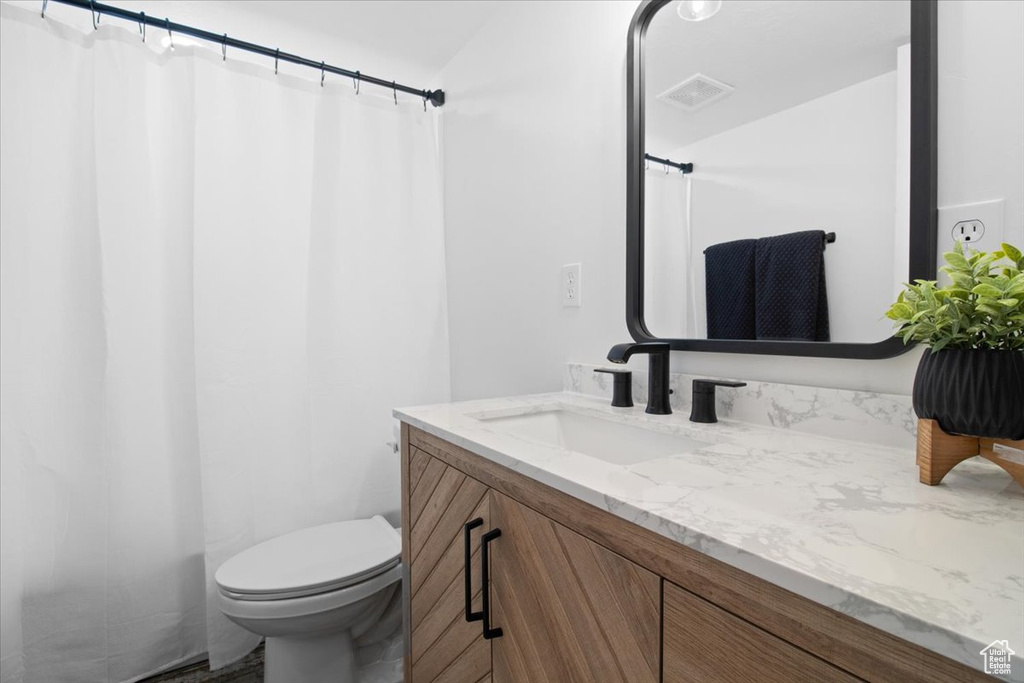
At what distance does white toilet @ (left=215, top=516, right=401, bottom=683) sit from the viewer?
1.31m

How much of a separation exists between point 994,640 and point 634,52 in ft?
4.32

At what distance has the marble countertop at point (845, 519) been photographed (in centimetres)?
35

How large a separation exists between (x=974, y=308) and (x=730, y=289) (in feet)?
1.73

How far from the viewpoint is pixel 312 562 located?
146 cm

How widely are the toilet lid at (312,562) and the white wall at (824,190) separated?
1.15 meters

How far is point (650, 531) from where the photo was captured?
545 mm

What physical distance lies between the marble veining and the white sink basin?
0.54ft

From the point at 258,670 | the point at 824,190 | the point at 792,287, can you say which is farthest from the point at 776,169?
the point at 258,670

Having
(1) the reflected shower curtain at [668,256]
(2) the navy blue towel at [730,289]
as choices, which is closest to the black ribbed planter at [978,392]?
(2) the navy blue towel at [730,289]

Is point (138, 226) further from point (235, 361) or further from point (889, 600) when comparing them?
point (889, 600)

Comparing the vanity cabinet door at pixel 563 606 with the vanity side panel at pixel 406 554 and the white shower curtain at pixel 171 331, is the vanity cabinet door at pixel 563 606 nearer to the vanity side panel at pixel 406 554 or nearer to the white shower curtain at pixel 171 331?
the vanity side panel at pixel 406 554

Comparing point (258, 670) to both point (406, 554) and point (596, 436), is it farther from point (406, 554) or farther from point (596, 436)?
point (596, 436)

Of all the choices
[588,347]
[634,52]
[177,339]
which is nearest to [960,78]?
[634,52]

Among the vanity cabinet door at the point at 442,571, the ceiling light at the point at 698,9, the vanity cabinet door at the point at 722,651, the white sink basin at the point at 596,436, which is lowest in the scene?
the vanity cabinet door at the point at 442,571
